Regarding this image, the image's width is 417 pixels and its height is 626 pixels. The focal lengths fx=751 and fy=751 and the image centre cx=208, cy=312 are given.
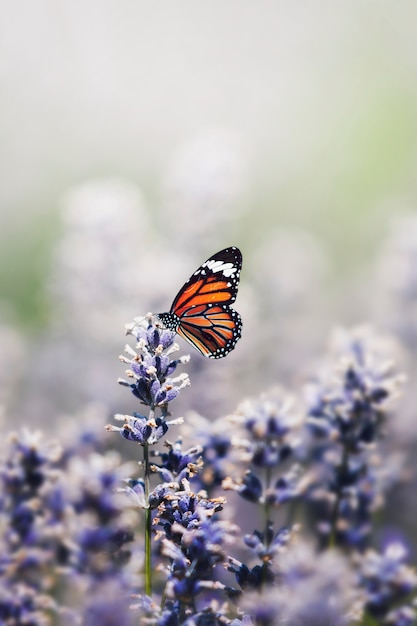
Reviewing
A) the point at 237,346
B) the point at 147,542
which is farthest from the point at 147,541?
the point at 237,346

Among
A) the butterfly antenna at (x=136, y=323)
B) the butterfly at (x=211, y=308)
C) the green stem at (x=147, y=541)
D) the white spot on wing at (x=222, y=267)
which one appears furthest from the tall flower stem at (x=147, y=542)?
the white spot on wing at (x=222, y=267)

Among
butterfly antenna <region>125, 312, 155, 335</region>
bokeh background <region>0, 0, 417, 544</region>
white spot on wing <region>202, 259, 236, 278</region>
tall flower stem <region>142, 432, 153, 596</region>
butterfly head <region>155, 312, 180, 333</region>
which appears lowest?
tall flower stem <region>142, 432, 153, 596</region>

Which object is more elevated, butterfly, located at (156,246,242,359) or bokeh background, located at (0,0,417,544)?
bokeh background, located at (0,0,417,544)

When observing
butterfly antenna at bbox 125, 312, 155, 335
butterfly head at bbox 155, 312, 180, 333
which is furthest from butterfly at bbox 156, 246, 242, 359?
butterfly antenna at bbox 125, 312, 155, 335

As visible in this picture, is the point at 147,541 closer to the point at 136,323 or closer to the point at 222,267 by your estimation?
the point at 136,323

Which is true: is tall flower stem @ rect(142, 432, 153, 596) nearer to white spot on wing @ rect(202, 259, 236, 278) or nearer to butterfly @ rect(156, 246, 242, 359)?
butterfly @ rect(156, 246, 242, 359)

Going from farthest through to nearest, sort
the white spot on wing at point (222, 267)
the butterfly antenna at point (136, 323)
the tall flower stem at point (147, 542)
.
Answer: the white spot on wing at point (222, 267)
the butterfly antenna at point (136, 323)
the tall flower stem at point (147, 542)

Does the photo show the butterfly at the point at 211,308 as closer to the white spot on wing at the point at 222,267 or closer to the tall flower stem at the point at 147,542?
the white spot on wing at the point at 222,267
